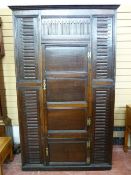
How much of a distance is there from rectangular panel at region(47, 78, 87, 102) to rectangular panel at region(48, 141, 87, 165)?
1.99 feet

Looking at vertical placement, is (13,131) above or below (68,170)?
above

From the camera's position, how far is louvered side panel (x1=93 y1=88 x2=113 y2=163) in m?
2.50

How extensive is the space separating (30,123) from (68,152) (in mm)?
639

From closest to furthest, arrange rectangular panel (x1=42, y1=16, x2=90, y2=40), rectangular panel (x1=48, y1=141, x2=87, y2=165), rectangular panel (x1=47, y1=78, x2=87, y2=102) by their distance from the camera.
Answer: rectangular panel (x1=42, y1=16, x2=90, y2=40) < rectangular panel (x1=47, y1=78, x2=87, y2=102) < rectangular panel (x1=48, y1=141, x2=87, y2=165)

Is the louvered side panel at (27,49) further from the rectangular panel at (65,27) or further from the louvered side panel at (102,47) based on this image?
the louvered side panel at (102,47)

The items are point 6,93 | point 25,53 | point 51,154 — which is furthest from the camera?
point 6,93

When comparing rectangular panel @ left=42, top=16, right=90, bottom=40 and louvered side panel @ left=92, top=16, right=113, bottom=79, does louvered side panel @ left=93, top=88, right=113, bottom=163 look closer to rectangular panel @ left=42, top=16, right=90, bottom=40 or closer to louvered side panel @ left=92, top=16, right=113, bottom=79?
louvered side panel @ left=92, top=16, right=113, bottom=79

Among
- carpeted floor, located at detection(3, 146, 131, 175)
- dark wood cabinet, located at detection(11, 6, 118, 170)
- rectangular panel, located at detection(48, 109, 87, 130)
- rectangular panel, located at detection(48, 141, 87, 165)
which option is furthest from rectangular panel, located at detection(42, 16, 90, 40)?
carpeted floor, located at detection(3, 146, 131, 175)

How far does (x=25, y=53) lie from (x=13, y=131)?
58.7 inches

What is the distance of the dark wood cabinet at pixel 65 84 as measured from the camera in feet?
7.63

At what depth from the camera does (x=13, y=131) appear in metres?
3.31

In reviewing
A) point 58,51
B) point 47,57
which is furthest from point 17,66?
point 58,51

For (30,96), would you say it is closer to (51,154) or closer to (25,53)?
(25,53)

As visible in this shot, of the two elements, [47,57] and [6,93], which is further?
[6,93]
